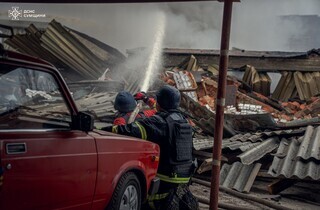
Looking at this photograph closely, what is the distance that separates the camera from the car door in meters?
2.94

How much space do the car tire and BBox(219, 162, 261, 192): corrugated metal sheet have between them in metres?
2.97

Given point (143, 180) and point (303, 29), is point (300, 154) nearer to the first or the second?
point (143, 180)

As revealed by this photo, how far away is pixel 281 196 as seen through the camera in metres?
7.25

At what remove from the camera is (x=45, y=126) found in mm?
3562

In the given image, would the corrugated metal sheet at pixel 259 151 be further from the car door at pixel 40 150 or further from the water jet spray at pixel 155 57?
the water jet spray at pixel 155 57

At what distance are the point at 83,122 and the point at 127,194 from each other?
1.04 m

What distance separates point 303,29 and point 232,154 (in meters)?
16.7

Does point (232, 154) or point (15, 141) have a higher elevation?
point (15, 141)

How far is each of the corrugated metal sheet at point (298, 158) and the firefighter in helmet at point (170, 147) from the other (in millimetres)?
2275

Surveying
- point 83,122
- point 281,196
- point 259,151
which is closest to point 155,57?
point 259,151

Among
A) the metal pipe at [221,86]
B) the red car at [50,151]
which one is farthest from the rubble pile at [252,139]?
the red car at [50,151]

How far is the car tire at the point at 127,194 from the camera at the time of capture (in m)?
4.21

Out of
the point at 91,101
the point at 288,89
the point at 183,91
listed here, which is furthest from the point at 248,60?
the point at 91,101

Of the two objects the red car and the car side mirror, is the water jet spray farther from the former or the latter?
the car side mirror
